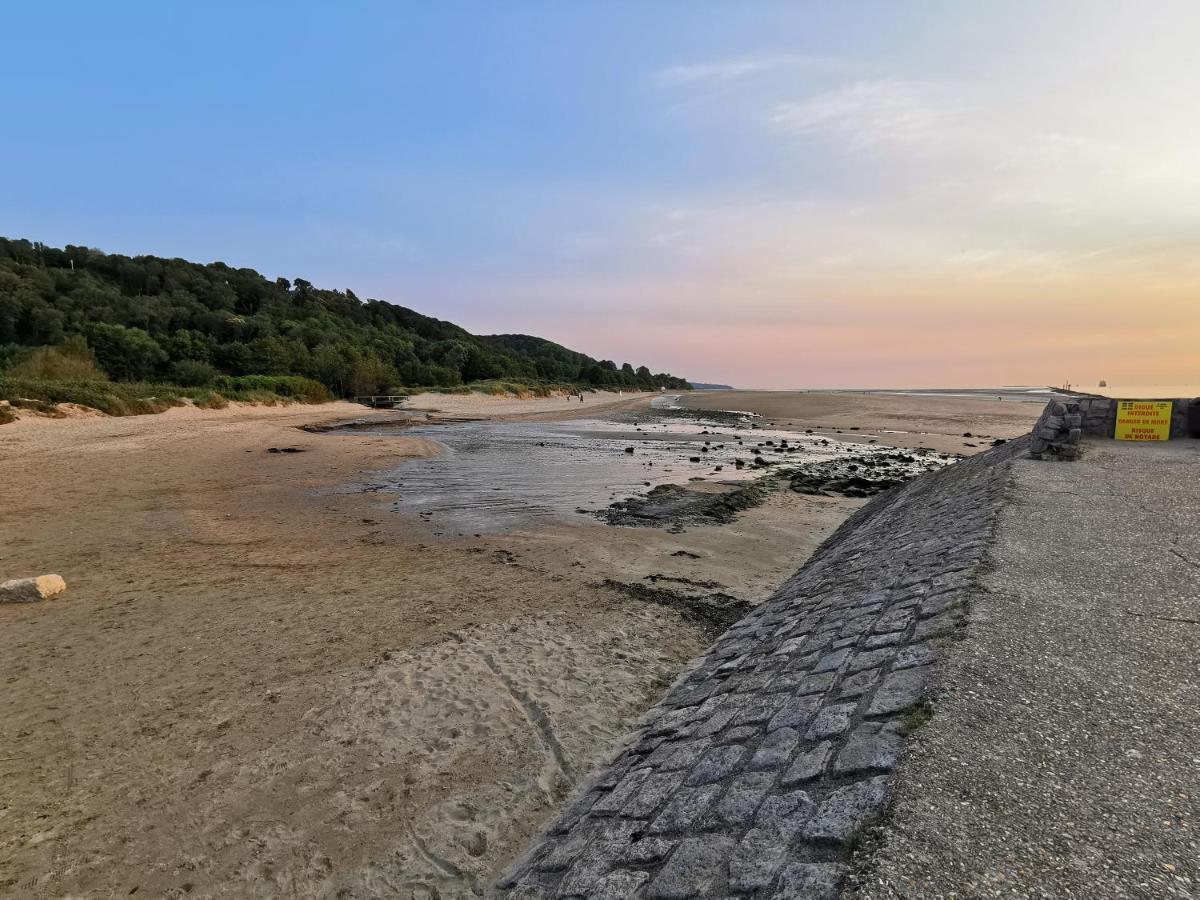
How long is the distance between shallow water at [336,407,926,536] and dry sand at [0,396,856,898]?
200cm

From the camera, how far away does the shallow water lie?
12.3 metres

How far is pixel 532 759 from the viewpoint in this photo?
4.16 meters

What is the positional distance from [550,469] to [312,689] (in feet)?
45.2

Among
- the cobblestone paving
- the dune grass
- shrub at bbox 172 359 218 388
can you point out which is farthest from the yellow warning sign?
shrub at bbox 172 359 218 388

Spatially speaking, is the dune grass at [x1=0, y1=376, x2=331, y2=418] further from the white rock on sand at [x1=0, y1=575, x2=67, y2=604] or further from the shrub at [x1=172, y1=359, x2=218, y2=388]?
the white rock on sand at [x1=0, y1=575, x2=67, y2=604]

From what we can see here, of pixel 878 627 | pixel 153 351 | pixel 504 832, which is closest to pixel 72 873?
pixel 504 832

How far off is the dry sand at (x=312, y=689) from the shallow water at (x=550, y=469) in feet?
6.56

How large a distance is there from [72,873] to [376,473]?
15.0 meters

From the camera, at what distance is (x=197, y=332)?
5881cm

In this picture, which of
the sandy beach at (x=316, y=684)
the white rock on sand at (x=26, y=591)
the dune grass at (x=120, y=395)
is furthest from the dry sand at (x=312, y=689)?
the dune grass at (x=120, y=395)

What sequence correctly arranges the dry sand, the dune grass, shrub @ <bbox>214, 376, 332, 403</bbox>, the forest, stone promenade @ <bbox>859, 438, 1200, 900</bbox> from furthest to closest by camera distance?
1. the forest
2. shrub @ <bbox>214, 376, 332, 403</bbox>
3. the dune grass
4. the dry sand
5. stone promenade @ <bbox>859, 438, 1200, 900</bbox>

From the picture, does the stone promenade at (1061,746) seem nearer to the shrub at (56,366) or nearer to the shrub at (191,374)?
the shrub at (56,366)

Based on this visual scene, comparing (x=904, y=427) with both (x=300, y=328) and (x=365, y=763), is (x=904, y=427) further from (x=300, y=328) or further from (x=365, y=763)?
(x=300, y=328)

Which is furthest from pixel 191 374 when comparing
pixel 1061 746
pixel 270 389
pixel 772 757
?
pixel 1061 746
